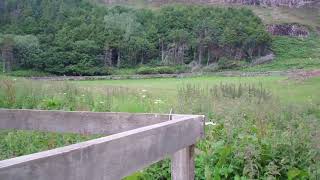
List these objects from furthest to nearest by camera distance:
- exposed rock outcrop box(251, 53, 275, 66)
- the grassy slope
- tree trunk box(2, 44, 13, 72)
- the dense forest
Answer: exposed rock outcrop box(251, 53, 275, 66)
the dense forest
tree trunk box(2, 44, 13, 72)
the grassy slope

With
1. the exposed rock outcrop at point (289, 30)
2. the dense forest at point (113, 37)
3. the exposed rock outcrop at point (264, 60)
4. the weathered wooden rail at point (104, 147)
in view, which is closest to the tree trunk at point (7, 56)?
the dense forest at point (113, 37)

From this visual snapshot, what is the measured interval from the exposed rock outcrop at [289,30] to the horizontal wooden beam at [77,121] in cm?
13212

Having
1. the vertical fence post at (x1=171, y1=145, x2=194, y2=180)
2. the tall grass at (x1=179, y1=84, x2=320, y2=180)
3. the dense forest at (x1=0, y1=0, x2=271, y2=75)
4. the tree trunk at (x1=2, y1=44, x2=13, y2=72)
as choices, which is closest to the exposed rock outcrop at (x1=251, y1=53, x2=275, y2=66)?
the dense forest at (x1=0, y1=0, x2=271, y2=75)

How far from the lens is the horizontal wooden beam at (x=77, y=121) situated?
168 inches

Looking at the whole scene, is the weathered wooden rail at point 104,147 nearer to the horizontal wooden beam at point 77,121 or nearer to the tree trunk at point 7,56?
the horizontal wooden beam at point 77,121

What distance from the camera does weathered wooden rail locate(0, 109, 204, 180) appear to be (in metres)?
2.21

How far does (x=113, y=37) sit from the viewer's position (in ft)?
316

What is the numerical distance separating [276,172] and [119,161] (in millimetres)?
2871

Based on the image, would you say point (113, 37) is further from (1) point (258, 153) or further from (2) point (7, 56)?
(1) point (258, 153)

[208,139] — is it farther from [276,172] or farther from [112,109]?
[112,109]

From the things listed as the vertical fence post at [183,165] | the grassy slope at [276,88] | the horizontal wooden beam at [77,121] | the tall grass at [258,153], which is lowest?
the grassy slope at [276,88]

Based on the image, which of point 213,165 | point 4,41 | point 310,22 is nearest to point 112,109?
point 213,165

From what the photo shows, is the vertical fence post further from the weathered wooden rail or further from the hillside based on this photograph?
the hillside

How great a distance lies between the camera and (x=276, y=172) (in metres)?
5.15
